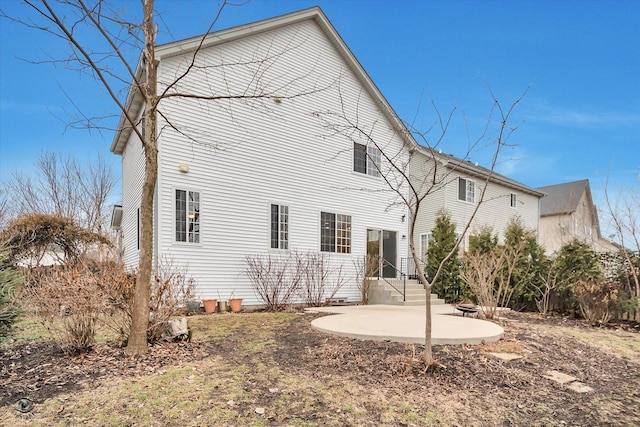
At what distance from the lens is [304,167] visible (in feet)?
42.5

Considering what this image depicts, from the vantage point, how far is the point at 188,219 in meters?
10.4

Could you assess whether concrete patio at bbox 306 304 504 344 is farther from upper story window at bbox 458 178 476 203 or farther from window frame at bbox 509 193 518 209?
window frame at bbox 509 193 518 209

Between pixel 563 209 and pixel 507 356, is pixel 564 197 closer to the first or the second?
pixel 563 209

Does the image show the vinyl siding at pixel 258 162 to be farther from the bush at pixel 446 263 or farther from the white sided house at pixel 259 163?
the bush at pixel 446 263

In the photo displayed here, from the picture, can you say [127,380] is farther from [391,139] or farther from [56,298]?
[391,139]

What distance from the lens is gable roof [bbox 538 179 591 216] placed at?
27.0 meters

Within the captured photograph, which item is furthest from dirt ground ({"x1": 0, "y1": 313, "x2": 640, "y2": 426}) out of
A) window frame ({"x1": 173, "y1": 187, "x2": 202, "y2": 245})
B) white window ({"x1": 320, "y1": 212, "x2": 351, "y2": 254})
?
white window ({"x1": 320, "y1": 212, "x2": 351, "y2": 254})

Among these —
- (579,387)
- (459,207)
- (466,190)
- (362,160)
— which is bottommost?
(579,387)

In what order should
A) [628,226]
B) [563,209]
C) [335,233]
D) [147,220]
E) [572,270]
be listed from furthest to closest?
1. [563,209]
2. [335,233]
3. [572,270]
4. [628,226]
5. [147,220]

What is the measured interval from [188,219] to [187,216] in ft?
0.28

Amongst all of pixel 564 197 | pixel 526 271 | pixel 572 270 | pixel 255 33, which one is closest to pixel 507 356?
pixel 572 270

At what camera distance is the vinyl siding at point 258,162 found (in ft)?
34.4

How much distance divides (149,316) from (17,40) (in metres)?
4.55

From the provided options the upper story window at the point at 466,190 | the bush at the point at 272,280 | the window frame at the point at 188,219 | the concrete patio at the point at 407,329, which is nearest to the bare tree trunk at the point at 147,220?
the concrete patio at the point at 407,329
